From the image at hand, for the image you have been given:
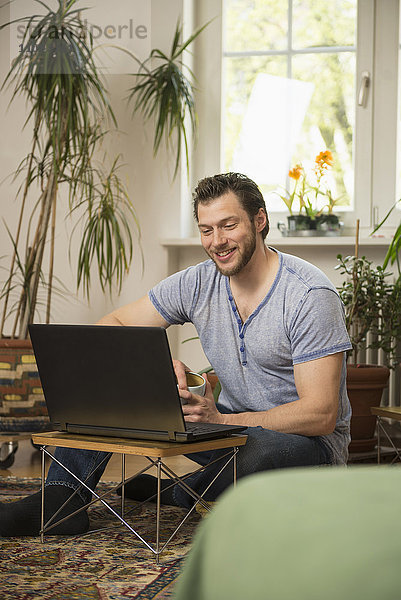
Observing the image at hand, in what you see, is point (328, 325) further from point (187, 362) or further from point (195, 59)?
point (195, 59)

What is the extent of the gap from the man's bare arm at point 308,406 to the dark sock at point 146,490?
505mm

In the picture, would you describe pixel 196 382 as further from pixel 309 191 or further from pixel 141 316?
pixel 309 191

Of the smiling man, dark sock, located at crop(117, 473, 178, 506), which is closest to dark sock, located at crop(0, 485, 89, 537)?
the smiling man

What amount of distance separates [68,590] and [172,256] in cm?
232

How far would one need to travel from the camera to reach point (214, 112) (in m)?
3.85

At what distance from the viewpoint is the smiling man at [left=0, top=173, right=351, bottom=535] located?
76.0 inches

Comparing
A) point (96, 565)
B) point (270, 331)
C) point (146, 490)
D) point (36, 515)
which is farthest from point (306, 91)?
point (96, 565)

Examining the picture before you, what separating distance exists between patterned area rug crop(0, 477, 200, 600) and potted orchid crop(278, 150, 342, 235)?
1789 millimetres

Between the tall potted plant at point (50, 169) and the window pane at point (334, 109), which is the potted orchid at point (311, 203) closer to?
the window pane at point (334, 109)

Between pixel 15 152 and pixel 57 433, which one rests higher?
pixel 15 152

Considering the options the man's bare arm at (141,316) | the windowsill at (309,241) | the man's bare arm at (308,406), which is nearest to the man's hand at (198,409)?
the man's bare arm at (308,406)

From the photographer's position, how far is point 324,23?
3.72 m

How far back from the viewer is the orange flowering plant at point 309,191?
3.63m

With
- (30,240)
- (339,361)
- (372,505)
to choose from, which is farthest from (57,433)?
(30,240)
